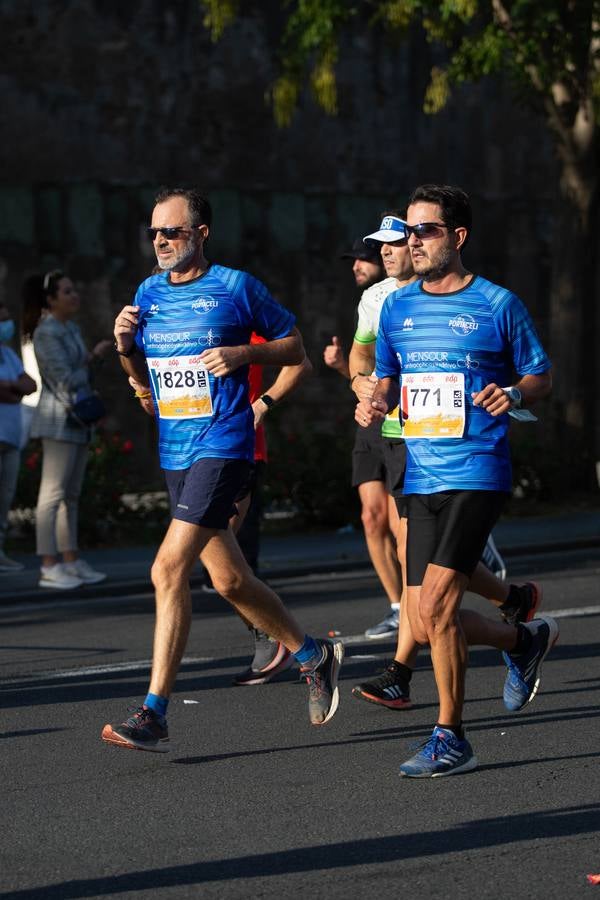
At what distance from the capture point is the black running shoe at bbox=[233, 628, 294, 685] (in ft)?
26.7

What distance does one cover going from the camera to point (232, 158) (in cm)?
2491

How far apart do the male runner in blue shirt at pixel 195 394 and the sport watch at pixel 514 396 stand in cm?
104

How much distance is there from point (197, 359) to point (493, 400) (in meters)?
1.17

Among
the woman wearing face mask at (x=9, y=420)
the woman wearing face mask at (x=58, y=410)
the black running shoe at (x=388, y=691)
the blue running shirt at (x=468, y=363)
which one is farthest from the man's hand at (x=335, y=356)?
the woman wearing face mask at (x=9, y=420)

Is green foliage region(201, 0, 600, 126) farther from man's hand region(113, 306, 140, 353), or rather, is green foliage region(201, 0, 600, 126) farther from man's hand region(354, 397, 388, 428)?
man's hand region(354, 397, 388, 428)

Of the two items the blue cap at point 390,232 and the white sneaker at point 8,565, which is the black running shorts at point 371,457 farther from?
the white sneaker at point 8,565

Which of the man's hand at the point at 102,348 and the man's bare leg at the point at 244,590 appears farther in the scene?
the man's hand at the point at 102,348

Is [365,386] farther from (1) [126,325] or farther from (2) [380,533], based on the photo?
(2) [380,533]

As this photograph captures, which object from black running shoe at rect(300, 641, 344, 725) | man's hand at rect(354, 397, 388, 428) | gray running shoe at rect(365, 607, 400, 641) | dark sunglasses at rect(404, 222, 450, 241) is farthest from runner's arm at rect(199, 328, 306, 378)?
gray running shoe at rect(365, 607, 400, 641)

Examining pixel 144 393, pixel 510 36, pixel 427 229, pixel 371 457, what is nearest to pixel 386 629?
Result: pixel 371 457

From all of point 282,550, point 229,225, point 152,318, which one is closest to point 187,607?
point 152,318

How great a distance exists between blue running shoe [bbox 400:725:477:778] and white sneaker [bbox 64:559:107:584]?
5.85m

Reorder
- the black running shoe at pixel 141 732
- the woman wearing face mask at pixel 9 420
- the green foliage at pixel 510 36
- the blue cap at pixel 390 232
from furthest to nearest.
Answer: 1. the green foliage at pixel 510 36
2. the woman wearing face mask at pixel 9 420
3. the blue cap at pixel 390 232
4. the black running shoe at pixel 141 732

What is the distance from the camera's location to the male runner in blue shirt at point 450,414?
247 inches
